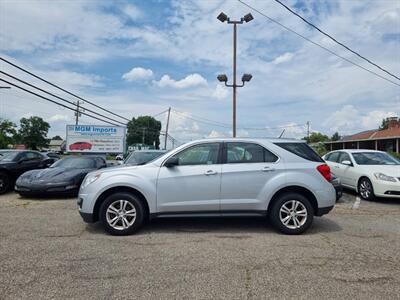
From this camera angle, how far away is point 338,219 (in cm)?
648

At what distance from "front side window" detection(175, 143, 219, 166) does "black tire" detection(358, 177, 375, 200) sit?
223 inches

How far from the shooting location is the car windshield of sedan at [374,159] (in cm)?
946

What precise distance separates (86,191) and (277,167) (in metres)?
3.23

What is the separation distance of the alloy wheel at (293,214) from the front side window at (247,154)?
81cm

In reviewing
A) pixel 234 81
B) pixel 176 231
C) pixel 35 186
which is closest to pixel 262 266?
pixel 176 231

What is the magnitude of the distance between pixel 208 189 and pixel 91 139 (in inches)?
721

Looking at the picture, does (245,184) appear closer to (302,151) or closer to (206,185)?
(206,185)

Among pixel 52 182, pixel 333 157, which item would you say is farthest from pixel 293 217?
pixel 333 157

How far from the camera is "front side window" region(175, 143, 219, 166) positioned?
17.5ft

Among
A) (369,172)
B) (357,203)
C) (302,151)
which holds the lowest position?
(357,203)

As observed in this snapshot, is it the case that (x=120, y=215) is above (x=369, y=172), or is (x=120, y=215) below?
below

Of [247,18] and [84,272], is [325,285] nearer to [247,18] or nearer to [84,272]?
[84,272]

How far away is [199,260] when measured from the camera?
4035 millimetres

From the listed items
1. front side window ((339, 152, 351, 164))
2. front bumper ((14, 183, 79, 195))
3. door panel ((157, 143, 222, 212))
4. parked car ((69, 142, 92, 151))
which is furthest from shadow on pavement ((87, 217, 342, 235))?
parked car ((69, 142, 92, 151))
